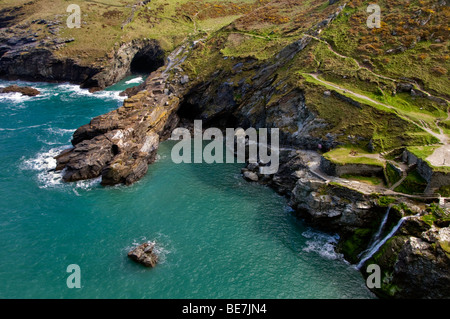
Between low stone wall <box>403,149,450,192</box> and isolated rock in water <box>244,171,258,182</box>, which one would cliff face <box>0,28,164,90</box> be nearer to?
isolated rock in water <box>244,171,258,182</box>

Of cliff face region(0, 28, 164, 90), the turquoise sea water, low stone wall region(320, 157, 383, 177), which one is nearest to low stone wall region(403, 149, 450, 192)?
low stone wall region(320, 157, 383, 177)

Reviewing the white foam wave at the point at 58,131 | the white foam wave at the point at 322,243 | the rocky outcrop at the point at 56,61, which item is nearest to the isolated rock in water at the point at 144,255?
the white foam wave at the point at 322,243

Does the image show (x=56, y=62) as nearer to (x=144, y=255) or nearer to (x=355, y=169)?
(x=144, y=255)

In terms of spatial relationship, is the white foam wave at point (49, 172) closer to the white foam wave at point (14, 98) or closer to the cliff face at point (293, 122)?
the cliff face at point (293, 122)

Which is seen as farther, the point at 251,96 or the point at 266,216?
the point at 251,96

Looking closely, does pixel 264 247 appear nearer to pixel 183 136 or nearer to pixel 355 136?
pixel 355 136

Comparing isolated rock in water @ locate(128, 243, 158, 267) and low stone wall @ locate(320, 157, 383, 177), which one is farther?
low stone wall @ locate(320, 157, 383, 177)
